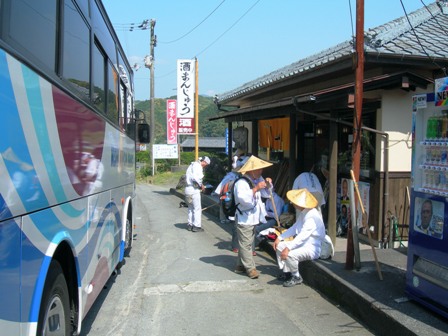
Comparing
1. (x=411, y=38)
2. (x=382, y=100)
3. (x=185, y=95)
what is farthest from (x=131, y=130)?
(x=185, y=95)

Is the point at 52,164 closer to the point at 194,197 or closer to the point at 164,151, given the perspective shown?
the point at 194,197

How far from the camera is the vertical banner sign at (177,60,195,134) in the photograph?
18094mm

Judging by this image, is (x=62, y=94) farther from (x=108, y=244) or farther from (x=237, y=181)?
(x=237, y=181)

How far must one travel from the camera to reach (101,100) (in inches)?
196

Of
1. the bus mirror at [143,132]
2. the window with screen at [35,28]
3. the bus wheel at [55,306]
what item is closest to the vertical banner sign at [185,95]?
the bus mirror at [143,132]

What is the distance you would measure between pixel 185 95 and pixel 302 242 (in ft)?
44.1

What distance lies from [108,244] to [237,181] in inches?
86.5

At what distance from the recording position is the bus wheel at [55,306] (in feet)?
8.88

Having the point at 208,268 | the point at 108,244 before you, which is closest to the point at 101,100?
the point at 108,244

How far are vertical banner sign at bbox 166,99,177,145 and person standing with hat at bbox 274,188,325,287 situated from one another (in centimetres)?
2052

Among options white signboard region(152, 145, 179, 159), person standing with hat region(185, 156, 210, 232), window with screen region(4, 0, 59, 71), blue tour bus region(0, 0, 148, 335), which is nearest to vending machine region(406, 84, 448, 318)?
blue tour bus region(0, 0, 148, 335)

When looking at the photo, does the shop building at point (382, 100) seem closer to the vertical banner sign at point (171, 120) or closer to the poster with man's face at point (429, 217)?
the poster with man's face at point (429, 217)

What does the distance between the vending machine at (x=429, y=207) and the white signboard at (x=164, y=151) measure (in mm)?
23679

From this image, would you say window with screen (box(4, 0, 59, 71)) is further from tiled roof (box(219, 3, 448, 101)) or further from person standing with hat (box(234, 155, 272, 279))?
tiled roof (box(219, 3, 448, 101))
